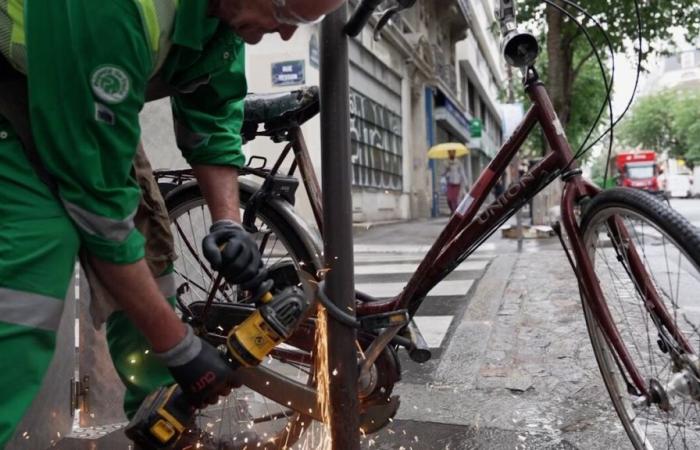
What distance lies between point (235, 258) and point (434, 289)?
12.9ft

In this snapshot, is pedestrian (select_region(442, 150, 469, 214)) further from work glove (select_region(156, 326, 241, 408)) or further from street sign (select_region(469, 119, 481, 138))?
street sign (select_region(469, 119, 481, 138))

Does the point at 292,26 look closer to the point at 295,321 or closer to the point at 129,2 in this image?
the point at 129,2

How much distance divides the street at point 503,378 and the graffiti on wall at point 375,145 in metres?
9.57

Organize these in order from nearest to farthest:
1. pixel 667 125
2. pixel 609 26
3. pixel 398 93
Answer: pixel 609 26 → pixel 398 93 → pixel 667 125

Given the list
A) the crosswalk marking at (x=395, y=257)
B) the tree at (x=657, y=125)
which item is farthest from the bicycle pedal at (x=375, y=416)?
the tree at (x=657, y=125)

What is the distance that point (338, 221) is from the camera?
176 centimetres

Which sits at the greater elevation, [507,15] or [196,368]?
[507,15]

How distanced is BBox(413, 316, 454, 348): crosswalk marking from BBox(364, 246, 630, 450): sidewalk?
93 mm

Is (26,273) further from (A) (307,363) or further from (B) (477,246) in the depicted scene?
(B) (477,246)

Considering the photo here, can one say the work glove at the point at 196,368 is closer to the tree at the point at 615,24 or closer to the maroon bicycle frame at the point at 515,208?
the maroon bicycle frame at the point at 515,208

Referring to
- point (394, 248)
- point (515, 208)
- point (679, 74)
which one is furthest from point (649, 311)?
point (679, 74)

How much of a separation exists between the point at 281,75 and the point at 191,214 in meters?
9.79

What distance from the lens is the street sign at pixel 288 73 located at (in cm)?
1166

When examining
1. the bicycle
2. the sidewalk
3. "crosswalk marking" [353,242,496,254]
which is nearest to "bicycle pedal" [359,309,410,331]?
the bicycle
